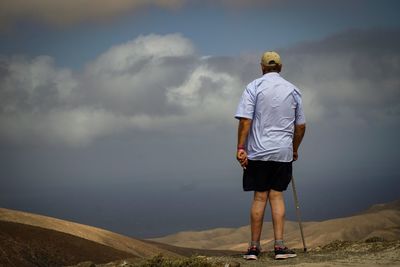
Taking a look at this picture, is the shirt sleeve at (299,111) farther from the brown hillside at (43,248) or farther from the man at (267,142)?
the brown hillside at (43,248)

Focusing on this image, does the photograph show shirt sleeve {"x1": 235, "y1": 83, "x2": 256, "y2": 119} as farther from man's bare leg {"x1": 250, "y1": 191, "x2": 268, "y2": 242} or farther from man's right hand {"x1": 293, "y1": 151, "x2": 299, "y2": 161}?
man's bare leg {"x1": 250, "y1": 191, "x2": 268, "y2": 242}

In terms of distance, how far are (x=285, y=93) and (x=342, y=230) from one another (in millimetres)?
42017

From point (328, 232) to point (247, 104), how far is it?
4228cm

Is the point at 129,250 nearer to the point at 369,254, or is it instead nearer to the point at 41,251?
the point at 41,251

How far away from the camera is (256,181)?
8125 mm

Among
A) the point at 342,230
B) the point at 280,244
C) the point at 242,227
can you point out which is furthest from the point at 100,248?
the point at 242,227

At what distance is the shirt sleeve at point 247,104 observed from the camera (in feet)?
26.3

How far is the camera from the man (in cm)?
805

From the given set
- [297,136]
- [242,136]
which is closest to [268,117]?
[242,136]

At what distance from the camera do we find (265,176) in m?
8.13

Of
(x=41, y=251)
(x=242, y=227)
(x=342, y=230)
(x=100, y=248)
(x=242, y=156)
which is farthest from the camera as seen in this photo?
(x=242, y=227)

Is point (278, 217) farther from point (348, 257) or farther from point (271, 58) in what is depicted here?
point (271, 58)

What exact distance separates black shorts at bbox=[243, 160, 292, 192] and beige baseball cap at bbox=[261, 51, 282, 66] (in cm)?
131

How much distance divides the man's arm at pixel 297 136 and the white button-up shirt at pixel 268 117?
0.25 metres
